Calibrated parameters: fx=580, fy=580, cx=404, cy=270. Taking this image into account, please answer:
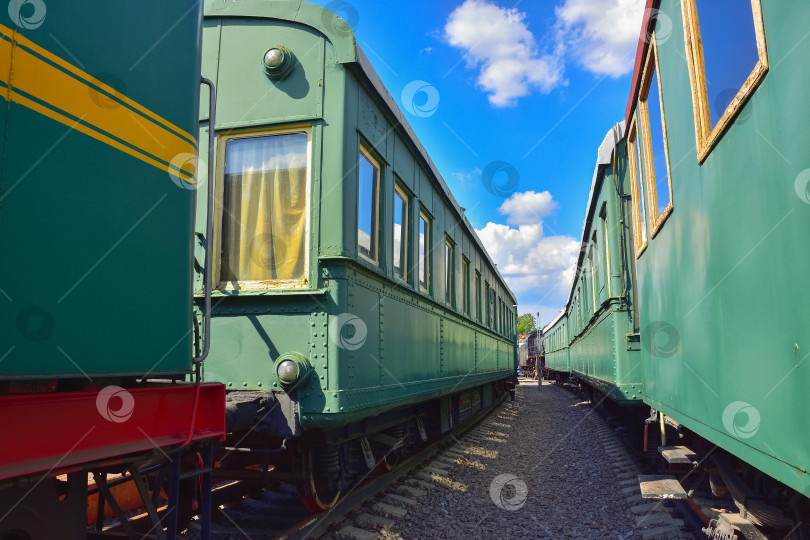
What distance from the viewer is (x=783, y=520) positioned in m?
2.65

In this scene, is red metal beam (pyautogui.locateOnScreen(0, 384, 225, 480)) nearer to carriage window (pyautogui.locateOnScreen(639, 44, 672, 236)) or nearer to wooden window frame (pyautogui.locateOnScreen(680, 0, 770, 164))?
wooden window frame (pyautogui.locateOnScreen(680, 0, 770, 164))

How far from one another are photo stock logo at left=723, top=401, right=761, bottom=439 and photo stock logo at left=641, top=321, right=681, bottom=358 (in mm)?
1104

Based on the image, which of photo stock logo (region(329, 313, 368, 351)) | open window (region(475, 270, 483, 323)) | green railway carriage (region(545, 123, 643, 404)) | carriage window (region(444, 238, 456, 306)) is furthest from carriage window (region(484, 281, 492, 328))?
photo stock logo (region(329, 313, 368, 351))

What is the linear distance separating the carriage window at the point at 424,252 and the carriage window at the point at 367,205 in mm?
1452

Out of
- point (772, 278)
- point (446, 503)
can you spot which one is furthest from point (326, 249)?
point (446, 503)

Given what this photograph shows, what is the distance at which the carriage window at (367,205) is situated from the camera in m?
4.48

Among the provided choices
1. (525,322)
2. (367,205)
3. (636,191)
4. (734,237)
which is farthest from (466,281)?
(525,322)

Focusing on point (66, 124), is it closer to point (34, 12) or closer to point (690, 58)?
point (34, 12)

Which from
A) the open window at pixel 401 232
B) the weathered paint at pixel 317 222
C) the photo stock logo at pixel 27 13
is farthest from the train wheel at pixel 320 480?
the photo stock logo at pixel 27 13

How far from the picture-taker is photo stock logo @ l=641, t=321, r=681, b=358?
3.61 metres

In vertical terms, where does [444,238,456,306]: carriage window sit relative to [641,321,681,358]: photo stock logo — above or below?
above

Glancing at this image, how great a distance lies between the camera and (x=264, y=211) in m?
4.24

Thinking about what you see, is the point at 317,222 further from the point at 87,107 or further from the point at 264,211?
the point at 87,107

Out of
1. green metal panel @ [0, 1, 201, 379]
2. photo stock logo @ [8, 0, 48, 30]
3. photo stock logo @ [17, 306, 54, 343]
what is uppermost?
photo stock logo @ [8, 0, 48, 30]
